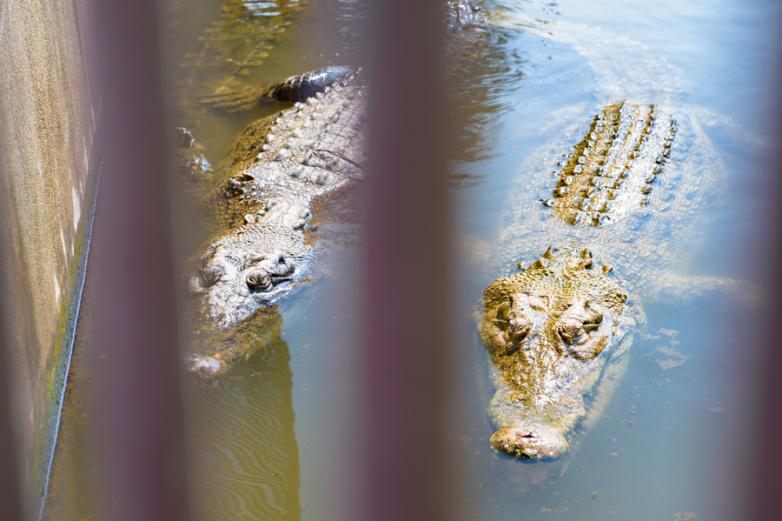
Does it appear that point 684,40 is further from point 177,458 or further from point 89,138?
point 177,458

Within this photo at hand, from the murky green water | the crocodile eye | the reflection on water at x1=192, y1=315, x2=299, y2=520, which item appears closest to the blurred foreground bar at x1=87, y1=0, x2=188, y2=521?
the murky green water

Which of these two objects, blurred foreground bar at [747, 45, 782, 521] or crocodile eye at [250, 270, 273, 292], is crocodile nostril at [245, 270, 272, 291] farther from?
blurred foreground bar at [747, 45, 782, 521]

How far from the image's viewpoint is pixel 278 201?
571 cm

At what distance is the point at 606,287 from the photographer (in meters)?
4.63

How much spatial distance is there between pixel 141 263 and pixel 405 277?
303 millimetres

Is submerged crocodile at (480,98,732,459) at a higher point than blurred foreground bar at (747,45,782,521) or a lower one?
lower

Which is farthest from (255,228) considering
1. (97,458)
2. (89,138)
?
(97,458)

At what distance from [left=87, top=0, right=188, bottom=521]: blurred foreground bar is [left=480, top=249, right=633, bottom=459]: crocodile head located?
2.55 meters

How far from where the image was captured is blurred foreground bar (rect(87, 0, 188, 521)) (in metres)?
0.73

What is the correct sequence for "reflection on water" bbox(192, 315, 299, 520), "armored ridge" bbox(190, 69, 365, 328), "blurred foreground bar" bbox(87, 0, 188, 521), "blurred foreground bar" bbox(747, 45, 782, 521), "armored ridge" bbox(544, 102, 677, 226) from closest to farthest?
"blurred foreground bar" bbox(747, 45, 782, 521), "blurred foreground bar" bbox(87, 0, 188, 521), "reflection on water" bbox(192, 315, 299, 520), "armored ridge" bbox(190, 69, 365, 328), "armored ridge" bbox(544, 102, 677, 226)

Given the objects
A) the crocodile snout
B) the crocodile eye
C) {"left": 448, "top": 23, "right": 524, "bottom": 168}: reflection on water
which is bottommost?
the crocodile snout

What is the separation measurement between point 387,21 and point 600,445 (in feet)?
10.8

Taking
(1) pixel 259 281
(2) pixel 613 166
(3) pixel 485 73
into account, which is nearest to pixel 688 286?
(2) pixel 613 166

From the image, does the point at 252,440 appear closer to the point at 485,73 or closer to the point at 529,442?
the point at 529,442
